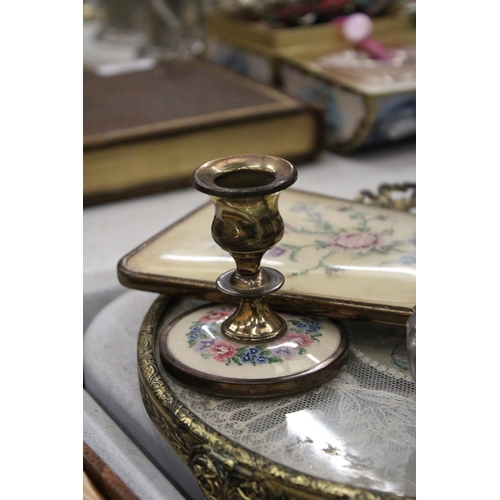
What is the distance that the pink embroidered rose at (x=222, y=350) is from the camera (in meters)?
0.42

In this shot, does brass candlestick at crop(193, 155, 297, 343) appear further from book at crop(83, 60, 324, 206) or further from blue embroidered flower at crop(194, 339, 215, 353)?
book at crop(83, 60, 324, 206)

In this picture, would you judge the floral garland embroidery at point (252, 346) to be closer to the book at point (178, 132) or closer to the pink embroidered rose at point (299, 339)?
the pink embroidered rose at point (299, 339)

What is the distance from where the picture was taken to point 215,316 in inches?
18.3

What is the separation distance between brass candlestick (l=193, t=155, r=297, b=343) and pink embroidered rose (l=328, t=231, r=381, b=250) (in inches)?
3.7

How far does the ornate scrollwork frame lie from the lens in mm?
342

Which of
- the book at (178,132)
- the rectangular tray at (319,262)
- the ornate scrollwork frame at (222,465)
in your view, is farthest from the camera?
the book at (178,132)

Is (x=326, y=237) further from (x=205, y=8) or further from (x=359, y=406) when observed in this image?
(x=205, y=8)

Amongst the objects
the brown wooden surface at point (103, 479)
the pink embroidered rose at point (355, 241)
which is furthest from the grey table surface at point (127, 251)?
the pink embroidered rose at point (355, 241)

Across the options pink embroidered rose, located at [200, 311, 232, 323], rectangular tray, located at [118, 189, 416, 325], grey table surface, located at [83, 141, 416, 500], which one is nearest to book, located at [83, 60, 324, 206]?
grey table surface, located at [83, 141, 416, 500]

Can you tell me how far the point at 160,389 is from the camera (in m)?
0.42

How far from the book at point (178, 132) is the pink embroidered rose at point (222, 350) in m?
0.50

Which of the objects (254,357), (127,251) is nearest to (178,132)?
(127,251)

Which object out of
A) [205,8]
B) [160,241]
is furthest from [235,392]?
[205,8]

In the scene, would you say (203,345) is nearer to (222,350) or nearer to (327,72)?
(222,350)
